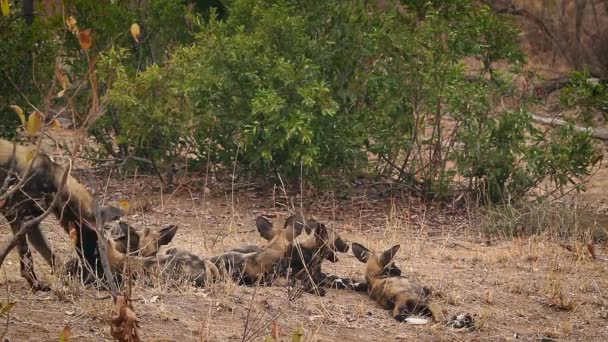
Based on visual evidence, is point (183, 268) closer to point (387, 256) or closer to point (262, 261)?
point (262, 261)

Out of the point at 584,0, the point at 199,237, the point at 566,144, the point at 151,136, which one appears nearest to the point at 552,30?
the point at 584,0

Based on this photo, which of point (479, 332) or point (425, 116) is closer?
point (479, 332)

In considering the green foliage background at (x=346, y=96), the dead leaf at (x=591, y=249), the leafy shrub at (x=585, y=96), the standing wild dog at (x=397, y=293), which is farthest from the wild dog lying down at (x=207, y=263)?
the leafy shrub at (x=585, y=96)

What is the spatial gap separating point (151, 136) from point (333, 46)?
1.83m

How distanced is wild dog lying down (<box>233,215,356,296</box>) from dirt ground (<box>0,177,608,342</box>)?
0.10 metres

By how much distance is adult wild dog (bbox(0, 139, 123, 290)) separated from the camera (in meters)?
6.02

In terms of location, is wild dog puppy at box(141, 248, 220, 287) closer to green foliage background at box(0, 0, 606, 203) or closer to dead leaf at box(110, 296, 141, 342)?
dead leaf at box(110, 296, 141, 342)

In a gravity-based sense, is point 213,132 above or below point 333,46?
below

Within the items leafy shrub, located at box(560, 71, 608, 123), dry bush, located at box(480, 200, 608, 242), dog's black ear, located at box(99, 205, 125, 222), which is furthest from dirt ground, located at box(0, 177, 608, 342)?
leafy shrub, located at box(560, 71, 608, 123)

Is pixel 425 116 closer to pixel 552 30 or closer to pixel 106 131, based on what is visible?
→ pixel 106 131

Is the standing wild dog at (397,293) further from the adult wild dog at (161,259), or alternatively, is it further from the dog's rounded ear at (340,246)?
the adult wild dog at (161,259)

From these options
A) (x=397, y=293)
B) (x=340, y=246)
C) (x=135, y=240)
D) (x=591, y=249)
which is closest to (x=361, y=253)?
(x=340, y=246)

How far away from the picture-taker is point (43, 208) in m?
6.00

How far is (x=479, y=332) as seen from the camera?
20.2 feet
